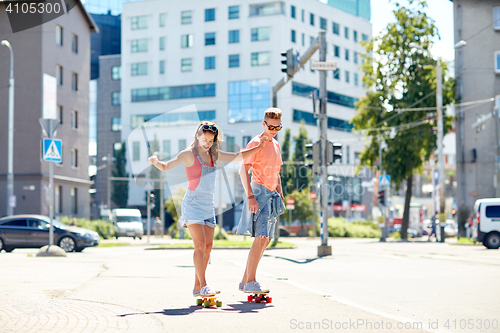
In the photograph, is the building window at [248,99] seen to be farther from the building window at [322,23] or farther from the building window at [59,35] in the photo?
the building window at [59,35]

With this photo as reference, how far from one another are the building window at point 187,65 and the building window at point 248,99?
5.29 m

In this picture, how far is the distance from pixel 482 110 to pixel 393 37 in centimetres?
Result: 754

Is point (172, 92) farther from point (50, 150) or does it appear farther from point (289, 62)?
point (50, 150)

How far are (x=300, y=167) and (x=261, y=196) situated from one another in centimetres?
5306

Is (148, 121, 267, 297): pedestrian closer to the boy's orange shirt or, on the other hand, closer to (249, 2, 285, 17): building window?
the boy's orange shirt

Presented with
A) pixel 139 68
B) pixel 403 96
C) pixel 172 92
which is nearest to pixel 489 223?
pixel 403 96

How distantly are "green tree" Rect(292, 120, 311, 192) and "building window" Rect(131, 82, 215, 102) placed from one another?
14.4 metres

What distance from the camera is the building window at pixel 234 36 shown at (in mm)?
70250

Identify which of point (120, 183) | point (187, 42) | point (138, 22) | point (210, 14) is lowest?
point (120, 183)

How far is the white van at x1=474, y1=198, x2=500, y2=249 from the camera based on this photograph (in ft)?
78.8

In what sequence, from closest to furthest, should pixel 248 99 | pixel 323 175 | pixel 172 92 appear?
pixel 323 175, pixel 248 99, pixel 172 92

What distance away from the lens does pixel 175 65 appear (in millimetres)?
71750

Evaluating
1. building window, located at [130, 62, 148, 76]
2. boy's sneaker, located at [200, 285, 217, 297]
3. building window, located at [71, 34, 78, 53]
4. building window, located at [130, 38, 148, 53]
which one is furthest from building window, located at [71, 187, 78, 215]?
boy's sneaker, located at [200, 285, 217, 297]

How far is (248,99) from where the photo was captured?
68.2 m
